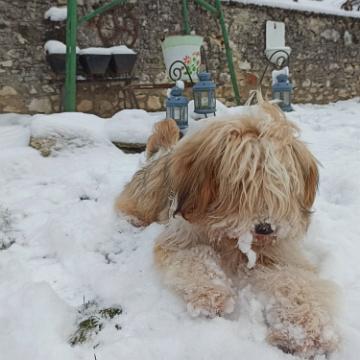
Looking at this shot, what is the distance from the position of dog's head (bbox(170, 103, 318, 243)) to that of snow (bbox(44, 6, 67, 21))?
4.94 m

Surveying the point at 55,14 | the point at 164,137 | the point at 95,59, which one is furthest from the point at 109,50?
the point at 164,137

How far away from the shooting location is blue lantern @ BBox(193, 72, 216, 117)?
15.0ft

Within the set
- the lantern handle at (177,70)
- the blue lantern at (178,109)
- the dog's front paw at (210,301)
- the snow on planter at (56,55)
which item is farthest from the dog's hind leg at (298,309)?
the snow on planter at (56,55)

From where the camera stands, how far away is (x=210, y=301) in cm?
161

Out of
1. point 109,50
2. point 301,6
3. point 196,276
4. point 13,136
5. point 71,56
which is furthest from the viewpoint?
point 301,6

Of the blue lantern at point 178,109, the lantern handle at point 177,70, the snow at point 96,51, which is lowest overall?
the blue lantern at point 178,109

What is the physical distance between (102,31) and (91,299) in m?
5.42

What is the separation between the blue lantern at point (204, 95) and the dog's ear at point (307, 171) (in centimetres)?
286

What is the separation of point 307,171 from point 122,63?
4.88 metres

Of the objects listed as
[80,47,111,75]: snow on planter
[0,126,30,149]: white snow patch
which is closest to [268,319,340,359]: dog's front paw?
[0,126,30,149]: white snow patch

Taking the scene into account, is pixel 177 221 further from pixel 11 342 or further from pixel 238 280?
pixel 11 342

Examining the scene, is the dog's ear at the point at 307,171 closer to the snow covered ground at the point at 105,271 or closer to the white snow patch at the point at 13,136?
the snow covered ground at the point at 105,271

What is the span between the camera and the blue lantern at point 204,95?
457 cm

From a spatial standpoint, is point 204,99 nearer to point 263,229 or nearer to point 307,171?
point 307,171
